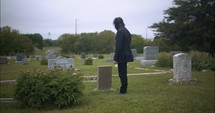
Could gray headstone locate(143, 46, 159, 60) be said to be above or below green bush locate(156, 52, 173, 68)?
above

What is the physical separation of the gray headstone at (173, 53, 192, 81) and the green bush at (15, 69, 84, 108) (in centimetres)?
589

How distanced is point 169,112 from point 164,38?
29040 millimetres

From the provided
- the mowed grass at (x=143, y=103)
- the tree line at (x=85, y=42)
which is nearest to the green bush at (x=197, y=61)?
the mowed grass at (x=143, y=103)

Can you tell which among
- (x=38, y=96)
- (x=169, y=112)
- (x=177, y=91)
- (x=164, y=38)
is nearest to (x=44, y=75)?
(x=38, y=96)

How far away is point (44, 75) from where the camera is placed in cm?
767

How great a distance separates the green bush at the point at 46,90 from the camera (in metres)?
7.38

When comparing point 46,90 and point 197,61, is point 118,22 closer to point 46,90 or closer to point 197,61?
point 46,90

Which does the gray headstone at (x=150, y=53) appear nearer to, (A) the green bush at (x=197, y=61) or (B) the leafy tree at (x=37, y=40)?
(A) the green bush at (x=197, y=61)

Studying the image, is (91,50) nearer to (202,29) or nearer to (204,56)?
(202,29)

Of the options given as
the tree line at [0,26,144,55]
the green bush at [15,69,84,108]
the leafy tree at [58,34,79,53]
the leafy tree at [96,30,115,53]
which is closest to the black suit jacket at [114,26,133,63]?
the green bush at [15,69,84,108]

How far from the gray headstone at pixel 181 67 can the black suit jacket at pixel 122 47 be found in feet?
13.6

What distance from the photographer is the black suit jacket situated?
8.87 metres

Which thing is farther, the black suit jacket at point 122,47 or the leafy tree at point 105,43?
the leafy tree at point 105,43

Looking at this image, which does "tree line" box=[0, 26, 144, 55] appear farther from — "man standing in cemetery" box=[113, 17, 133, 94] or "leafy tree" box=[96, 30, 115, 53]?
"man standing in cemetery" box=[113, 17, 133, 94]
